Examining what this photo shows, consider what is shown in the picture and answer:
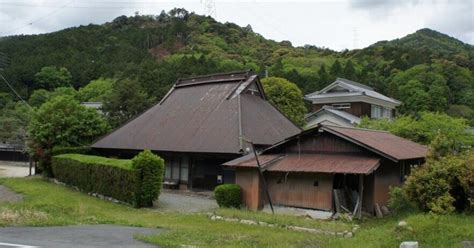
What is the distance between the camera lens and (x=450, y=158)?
15742 millimetres

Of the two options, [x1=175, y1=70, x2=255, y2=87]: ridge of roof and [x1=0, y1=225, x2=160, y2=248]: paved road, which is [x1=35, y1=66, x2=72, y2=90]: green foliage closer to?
[x1=175, y1=70, x2=255, y2=87]: ridge of roof

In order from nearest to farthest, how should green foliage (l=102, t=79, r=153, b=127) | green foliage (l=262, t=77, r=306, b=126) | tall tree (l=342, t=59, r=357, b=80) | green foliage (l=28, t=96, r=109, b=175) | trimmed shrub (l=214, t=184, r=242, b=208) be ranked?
1. trimmed shrub (l=214, t=184, r=242, b=208)
2. green foliage (l=28, t=96, r=109, b=175)
3. green foliage (l=262, t=77, r=306, b=126)
4. green foliage (l=102, t=79, r=153, b=127)
5. tall tree (l=342, t=59, r=357, b=80)

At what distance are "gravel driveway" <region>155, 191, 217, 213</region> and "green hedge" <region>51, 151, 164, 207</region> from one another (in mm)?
985

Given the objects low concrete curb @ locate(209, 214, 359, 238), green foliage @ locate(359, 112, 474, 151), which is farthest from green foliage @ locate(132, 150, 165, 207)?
green foliage @ locate(359, 112, 474, 151)

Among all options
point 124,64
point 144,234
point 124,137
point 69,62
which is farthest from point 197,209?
point 69,62

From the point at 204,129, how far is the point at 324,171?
434 inches

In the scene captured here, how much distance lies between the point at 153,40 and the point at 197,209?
267ft

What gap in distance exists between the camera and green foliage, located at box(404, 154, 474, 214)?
1427 centimetres

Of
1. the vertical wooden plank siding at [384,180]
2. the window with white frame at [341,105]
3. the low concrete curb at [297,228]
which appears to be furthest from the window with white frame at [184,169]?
the window with white frame at [341,105]

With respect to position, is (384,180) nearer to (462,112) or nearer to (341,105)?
(341,105)

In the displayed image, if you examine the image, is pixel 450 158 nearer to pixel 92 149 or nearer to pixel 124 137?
pixel 124 137

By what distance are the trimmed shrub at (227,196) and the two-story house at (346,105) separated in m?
23.3

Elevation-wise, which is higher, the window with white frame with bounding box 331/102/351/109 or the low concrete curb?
the window with white frame with bounding box 331/102/351/109

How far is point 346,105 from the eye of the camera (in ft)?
151
